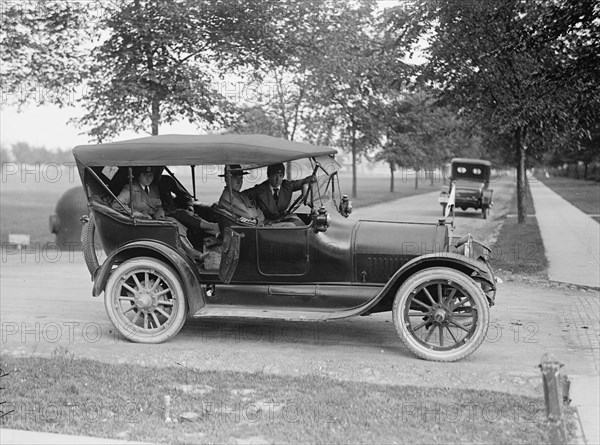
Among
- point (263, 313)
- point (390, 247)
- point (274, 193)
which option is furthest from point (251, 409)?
point (274, 193)

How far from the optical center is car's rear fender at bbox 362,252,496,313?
6.30 metres

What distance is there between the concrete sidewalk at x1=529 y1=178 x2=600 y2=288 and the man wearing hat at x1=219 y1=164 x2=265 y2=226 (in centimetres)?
579

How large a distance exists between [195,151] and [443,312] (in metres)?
2.76

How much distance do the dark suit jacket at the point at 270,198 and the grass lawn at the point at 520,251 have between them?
5.71 meters

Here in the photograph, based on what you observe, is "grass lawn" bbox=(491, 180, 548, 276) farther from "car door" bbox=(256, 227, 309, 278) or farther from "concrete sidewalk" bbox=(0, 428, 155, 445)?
"concrete sidewalk" bbox=(0, 428, 155, 445)

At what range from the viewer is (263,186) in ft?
24.0

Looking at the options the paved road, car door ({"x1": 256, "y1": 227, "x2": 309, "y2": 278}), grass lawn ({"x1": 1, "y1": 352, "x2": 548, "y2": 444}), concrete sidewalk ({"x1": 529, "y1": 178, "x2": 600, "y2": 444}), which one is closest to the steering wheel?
car door ({"x1": 256, "y1": 227, "x2": 309, "y2": 278})

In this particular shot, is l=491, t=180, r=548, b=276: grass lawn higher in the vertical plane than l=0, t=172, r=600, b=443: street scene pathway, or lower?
lower

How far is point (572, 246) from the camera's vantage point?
15531 mm

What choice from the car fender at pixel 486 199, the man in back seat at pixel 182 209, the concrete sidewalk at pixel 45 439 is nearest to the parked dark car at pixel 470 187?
the car fender at pixel 486 199

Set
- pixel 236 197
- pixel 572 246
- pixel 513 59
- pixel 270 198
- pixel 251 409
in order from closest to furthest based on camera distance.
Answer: pixel 251 409
pixel 236 197
pixel 270 198
pixel 513 59
pixel 572 246

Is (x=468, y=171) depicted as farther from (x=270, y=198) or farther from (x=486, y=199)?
(x=270, y=198)

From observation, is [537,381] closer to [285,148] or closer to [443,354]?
[443,354]

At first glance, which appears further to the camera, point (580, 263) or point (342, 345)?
point (580, 263)
